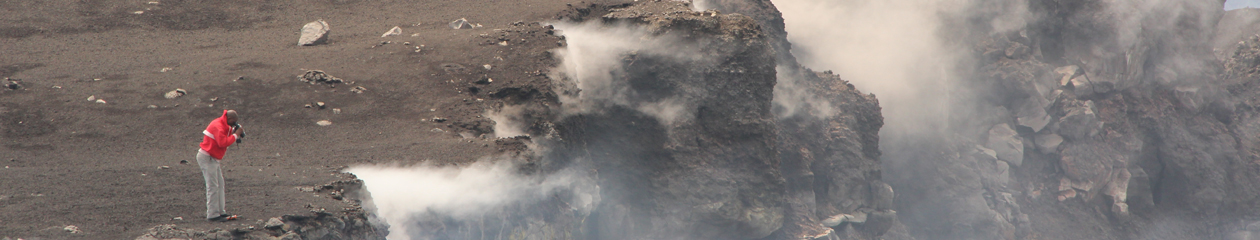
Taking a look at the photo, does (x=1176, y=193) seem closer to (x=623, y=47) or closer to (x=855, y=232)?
(x=855, y=232)

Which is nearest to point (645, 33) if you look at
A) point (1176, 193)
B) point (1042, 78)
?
point (1042, 78)

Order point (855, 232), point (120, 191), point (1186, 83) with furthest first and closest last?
point (1186, 83) < point (855, 232) < point (120, 191)

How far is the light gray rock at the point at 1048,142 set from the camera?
143 ft

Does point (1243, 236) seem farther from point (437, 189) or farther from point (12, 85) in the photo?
point (12, 85)

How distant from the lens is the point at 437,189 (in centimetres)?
1423

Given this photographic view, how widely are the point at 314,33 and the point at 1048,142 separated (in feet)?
118

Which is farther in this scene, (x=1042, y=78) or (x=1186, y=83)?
(x=1186, y=83)

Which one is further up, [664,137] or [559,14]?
[559,14]

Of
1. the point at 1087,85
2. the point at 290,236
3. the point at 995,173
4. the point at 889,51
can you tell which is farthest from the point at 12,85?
the point at 1087,85

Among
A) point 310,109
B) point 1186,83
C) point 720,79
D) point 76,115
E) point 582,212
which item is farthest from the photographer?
point 1186,83

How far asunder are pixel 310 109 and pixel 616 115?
787 centimetres

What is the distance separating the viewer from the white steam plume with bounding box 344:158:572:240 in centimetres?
1363

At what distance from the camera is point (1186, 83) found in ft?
150

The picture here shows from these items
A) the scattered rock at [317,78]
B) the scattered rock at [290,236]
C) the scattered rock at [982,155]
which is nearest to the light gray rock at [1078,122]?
the scattered rock at [982,155]
